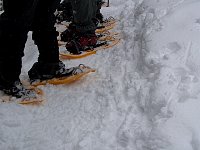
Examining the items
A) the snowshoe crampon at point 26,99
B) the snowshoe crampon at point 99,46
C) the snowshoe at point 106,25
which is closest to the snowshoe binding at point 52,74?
the snowshoe crampon at point 26,99

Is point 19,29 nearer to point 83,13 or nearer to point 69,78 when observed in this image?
point 69,78

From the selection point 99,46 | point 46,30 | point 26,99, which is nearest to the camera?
point 26,99

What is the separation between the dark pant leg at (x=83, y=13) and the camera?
4.82m

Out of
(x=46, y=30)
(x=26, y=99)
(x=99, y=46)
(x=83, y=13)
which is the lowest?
(x=26, y=99)

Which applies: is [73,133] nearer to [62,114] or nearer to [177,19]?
[62,114]

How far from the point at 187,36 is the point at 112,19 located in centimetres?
321

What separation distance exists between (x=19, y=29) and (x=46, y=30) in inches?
18.7

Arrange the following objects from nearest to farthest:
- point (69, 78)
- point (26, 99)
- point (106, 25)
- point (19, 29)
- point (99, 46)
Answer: point (19, 29)
point (26, 99)
point (69, 78)
point (99, 46)
point (106, 25)

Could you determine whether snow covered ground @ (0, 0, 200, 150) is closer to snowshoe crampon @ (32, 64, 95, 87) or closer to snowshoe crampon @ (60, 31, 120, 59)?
snowshoe crampon @ (32, 64, 95, 87)

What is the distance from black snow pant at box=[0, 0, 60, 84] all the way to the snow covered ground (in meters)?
0.36

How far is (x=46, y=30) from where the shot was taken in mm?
3676

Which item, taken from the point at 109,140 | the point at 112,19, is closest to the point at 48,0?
the point at 109,140

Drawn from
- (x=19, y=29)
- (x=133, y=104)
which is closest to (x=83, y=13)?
(x=19, y=29)

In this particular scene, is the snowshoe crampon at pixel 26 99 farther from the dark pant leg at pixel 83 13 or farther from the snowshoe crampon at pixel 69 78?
the dark pant leg at pixel 83 13
